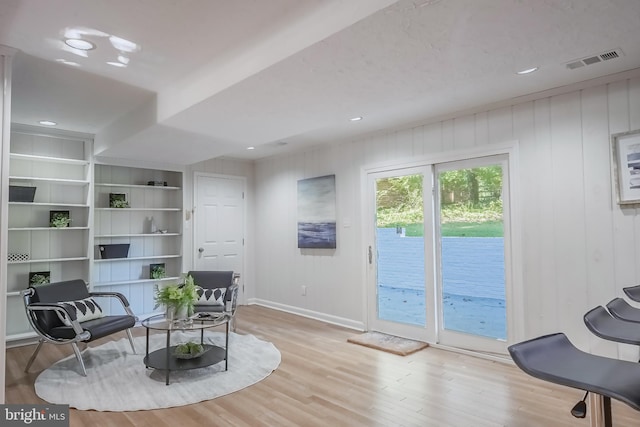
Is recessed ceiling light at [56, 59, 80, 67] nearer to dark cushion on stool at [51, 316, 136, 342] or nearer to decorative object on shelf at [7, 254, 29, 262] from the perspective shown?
dark cushion on stool at [51, 316, 136, 342]

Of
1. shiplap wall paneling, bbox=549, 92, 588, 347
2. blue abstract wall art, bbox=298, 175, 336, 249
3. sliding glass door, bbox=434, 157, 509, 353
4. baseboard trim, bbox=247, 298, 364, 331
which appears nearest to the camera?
shiplap wall paneling, bbox=549, 92, 588, 347

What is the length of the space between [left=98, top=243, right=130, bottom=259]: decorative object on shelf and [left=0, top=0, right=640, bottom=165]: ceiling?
6.21 feet

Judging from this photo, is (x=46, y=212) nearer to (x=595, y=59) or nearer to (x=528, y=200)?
(x=528, y=200)

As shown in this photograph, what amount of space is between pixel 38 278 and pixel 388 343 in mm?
4167

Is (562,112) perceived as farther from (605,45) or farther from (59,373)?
(59,373)

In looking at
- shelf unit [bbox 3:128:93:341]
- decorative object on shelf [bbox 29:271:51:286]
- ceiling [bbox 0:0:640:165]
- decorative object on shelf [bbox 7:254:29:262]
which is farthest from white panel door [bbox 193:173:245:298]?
ceiling [bbox 0:0:640:165]

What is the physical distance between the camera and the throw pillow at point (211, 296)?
4531mm

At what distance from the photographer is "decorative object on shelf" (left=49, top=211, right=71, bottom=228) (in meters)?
4.57

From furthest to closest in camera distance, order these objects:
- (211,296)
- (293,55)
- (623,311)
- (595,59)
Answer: (211,296), (595,59), (293,55), (623,311)

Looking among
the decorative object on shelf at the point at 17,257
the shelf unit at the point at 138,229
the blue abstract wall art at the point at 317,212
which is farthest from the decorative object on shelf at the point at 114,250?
the blue abstract wall art at the point at 317,212

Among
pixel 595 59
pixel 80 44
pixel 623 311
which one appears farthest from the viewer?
pixel 595 59

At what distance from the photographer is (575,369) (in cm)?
128

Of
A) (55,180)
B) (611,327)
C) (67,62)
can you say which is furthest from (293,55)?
(55,180)

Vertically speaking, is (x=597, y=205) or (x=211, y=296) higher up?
(x=597, y=205)
